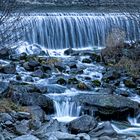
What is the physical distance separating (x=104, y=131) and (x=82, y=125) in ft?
1.89

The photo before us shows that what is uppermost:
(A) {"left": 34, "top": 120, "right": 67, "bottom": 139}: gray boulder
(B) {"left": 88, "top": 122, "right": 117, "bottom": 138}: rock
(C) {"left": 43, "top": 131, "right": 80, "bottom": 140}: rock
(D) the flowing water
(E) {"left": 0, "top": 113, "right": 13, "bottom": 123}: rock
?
(D) the flowing water

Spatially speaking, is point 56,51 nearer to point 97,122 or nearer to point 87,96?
point 87,96

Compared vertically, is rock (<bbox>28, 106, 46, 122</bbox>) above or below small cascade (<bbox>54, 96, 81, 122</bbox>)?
→ above

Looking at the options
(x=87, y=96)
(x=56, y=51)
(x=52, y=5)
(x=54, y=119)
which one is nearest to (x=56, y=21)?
(x=56, y=51)

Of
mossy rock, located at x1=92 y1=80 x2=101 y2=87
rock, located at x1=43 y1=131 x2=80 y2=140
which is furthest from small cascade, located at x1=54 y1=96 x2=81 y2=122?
mossy rock, located at x1=92 y1=80 x2=101 y2=87

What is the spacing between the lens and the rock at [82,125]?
1170 cm

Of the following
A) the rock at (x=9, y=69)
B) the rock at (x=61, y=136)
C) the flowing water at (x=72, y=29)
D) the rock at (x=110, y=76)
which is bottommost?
the rock at (x=61, y=136)

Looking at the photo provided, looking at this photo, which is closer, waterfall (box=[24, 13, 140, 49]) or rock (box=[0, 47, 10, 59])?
rock (box=[0, 47, 10, 59])

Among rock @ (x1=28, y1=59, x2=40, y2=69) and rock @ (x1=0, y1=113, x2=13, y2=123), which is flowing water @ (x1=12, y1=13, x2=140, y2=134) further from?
rock @ (x1=0, y1=113, x2=13, y2=123)

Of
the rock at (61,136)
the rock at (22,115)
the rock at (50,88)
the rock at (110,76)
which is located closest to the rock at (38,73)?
the rock at (50,88)

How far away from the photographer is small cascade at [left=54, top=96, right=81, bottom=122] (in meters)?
13.2

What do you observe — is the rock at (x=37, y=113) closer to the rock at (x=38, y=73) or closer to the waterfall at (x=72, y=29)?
the rock at (x=38, y=73)

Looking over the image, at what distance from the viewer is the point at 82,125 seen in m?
11.8

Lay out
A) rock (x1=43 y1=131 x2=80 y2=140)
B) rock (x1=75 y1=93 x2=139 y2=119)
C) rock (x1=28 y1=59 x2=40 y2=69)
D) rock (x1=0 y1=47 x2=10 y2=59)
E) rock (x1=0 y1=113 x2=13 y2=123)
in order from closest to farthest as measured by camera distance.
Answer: rock (x1=43 y1=131 x2=80 y2=140)
rock (x1=0 y1=113 x2=13 y2=123)
rock (x1=75 y1=93 x2=139 y2=119)
rock (x1=28 y1=59 x2=40 y2=69)
rock (x1=0 y1=47 x2=10 y2=59)
